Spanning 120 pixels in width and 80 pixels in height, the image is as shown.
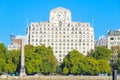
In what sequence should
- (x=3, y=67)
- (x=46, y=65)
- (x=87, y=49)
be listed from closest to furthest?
(x=3, y=67) < (x=46, y=65) < (x=87, y=49)

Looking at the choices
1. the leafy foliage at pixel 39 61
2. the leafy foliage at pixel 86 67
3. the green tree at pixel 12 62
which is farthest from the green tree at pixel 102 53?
the green tree at pixel 12 62

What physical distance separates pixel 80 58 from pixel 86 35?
69519 mm

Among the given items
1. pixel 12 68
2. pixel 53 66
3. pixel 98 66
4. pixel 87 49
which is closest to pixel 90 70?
pixel 98 66

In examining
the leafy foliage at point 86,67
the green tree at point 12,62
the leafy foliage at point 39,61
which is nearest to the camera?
the green tree at point 12,62

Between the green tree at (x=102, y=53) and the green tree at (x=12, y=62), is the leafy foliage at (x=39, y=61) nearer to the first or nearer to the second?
the green tree at (x=12, y=62)

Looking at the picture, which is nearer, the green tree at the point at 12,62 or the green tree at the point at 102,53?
the green tree at the point at 12,62

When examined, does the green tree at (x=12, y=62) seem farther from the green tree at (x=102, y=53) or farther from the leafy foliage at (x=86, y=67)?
the green tree at (x=102, y=53)

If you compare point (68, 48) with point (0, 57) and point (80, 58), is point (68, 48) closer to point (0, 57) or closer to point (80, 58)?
point (80, 58)

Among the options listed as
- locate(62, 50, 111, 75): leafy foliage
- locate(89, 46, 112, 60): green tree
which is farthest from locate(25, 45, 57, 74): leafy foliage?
locate(89, 46, 112, 60): green tree

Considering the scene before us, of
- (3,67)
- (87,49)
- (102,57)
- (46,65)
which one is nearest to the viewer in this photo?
(3,67)

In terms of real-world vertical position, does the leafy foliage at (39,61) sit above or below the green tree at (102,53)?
below

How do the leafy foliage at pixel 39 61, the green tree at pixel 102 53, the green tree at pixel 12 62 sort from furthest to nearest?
the green tree at pixel 102 53, the leafy foliage at pixel 39 61, the green tree at pixel 12 62

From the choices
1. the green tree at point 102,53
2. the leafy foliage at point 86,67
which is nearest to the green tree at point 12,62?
the leafy foliage at point 86,67

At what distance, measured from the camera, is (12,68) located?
11831 centimetres
